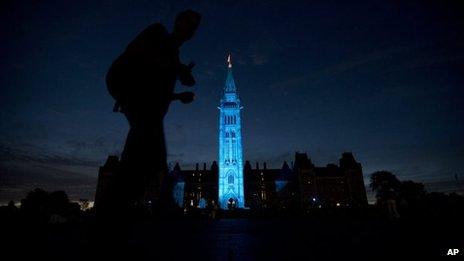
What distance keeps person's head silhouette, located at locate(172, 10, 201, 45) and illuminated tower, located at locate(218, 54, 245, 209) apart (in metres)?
75.5

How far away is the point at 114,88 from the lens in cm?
241

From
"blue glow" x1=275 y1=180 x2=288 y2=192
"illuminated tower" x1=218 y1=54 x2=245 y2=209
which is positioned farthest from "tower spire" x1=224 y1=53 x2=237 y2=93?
"blue glow" x1=275 y1=180 x2=288 y2=192

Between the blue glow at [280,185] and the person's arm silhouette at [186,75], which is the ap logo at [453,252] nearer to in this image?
the person's arm silhouette at [186,75]

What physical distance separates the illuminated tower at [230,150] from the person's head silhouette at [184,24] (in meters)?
75.5

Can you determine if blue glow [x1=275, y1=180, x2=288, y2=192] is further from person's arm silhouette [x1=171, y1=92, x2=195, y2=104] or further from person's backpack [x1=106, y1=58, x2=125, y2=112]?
person's backpack [x1=106, y1=58, x2=125, y2=112]

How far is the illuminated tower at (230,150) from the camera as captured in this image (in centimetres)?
7956

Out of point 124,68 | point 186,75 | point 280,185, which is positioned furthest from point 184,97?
point 280,185

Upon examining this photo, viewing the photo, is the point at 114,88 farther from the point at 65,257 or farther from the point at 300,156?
the point at 300,156

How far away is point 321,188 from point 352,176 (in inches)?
399

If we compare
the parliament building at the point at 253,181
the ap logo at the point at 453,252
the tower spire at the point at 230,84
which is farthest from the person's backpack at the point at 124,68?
the tower spire at the point at 230,84

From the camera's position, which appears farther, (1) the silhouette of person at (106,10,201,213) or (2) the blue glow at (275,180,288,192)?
(2) the blue glow at (275,180,288,192)

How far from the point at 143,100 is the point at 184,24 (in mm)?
934

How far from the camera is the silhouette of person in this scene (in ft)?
7.07

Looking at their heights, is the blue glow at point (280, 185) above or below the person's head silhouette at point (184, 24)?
above
